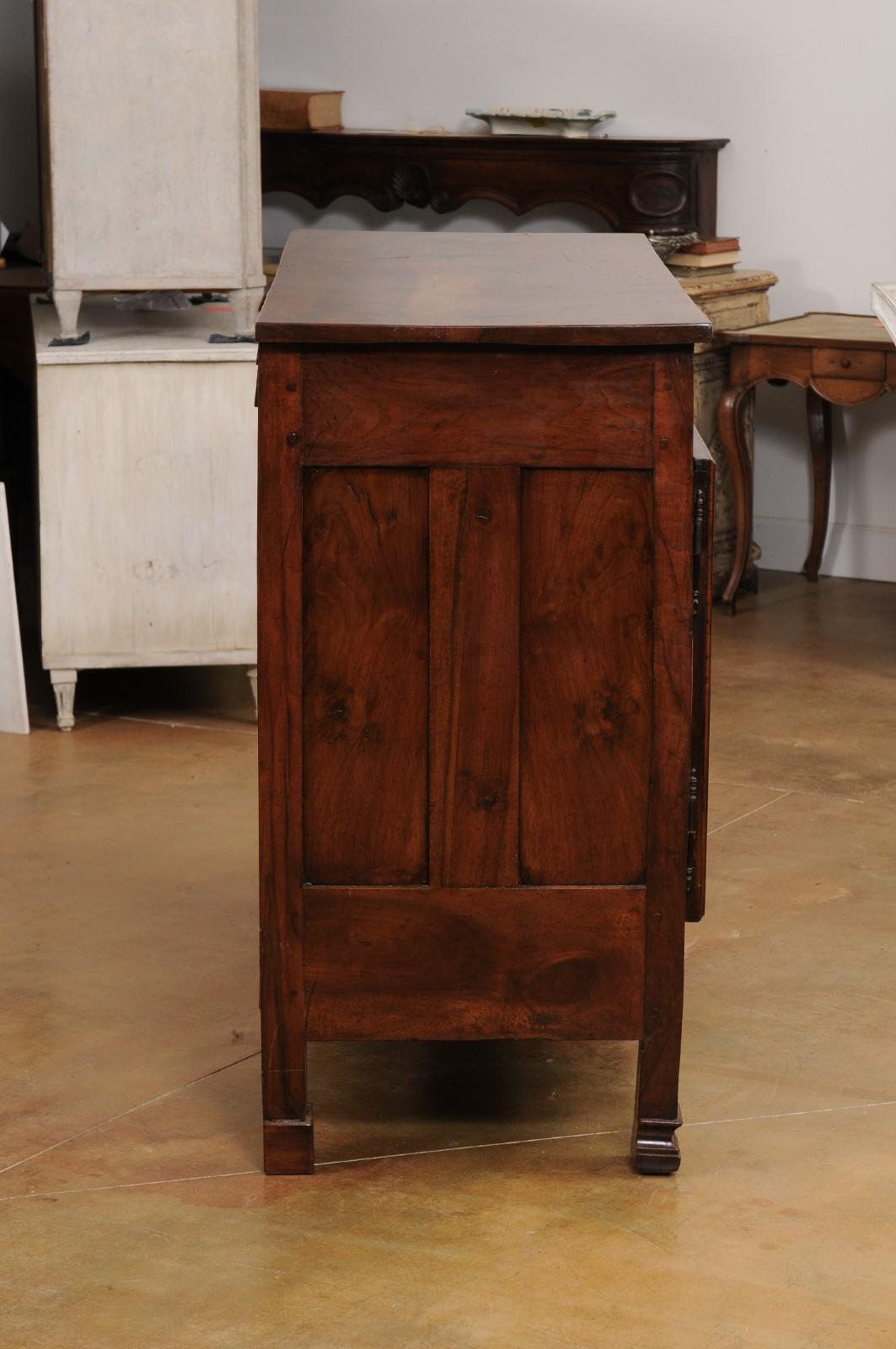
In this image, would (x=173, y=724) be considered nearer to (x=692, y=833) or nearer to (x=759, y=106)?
(x=692, y=833)

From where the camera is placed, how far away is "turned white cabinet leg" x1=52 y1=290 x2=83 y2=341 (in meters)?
4.19

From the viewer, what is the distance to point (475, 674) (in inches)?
88.2

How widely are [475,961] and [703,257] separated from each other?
12.6 ft

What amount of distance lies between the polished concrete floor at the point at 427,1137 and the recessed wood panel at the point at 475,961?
21 cm

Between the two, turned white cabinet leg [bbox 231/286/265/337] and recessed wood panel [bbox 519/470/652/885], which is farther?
turned white cabinet leg [bbox 231/286/265/337]

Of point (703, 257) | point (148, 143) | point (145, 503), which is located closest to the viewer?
point (148, 143)

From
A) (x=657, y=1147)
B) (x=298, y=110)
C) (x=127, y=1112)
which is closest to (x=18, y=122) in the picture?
(x=298, y=110)

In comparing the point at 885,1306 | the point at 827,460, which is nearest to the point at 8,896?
the point at 885,1306

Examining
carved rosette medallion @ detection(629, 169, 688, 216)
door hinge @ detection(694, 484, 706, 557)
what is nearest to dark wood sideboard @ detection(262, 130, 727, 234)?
carved rosette medallion @ detection(629, 169, 688, 216)

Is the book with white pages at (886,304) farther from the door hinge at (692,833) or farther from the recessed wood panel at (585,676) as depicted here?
the recessed wood panel at (585,676)

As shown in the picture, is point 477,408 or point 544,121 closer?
point 477,408

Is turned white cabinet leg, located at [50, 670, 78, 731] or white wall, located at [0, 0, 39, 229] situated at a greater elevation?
white wall, located at [0, 0, 39, 229]

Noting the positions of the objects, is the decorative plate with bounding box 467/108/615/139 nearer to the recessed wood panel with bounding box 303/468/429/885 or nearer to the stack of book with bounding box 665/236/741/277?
the stack of book with bounding box 665/236/741/277

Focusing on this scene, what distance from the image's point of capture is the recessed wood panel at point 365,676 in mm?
2197
